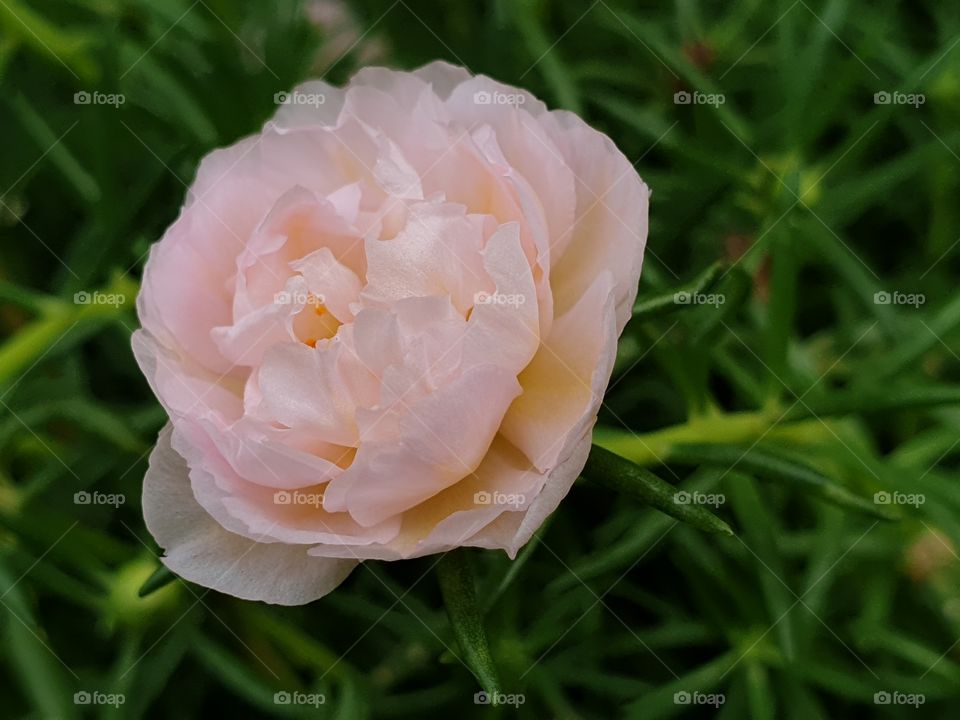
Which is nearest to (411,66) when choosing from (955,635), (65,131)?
(65,131)

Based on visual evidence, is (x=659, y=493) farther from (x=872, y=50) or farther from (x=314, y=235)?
(x=872, y=50)

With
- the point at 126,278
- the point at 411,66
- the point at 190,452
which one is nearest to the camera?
the point at 190,452

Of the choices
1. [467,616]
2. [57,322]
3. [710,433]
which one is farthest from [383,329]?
[57,322]

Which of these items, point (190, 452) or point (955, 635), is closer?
point (190, 452)

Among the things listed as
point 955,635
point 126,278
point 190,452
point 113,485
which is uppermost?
point 190,452

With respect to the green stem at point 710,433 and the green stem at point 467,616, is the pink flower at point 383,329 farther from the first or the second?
the green stem at point 710,433

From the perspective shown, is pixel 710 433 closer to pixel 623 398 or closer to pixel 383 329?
pixel 623 398

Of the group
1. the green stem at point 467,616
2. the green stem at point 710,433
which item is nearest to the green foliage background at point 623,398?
the green stem at point 710,433

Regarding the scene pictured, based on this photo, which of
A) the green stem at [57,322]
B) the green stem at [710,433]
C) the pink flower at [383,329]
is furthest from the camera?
the green stem at [57,322]
